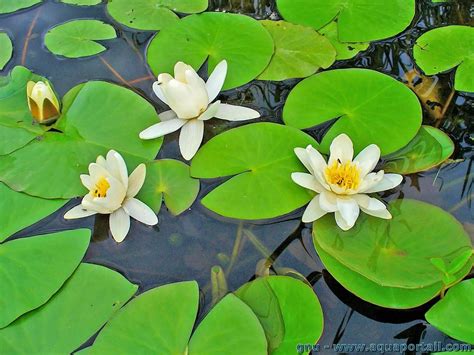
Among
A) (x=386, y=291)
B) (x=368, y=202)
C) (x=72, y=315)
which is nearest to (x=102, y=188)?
(x=72, y=315)

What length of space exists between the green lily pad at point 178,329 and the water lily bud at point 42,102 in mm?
1061

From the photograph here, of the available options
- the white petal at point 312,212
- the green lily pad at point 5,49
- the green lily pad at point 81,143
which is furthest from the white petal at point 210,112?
the green lily pad at point 5,49

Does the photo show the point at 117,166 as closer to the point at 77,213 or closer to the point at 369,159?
the point at 77,213

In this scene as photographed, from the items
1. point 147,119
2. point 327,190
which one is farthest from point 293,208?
point 147,119

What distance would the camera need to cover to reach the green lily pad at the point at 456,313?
1.62 meters

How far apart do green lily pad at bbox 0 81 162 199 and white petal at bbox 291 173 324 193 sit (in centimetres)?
65

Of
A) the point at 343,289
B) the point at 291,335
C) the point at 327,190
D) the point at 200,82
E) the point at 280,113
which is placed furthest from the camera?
the point at 280,113

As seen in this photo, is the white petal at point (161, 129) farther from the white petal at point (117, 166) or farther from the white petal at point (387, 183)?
the white petal at point (387, 183)

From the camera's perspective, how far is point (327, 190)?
1.93 metres

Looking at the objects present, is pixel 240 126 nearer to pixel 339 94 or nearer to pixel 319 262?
pixel 339 94

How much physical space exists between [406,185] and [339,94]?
0.54 metres

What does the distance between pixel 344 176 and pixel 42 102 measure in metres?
1.39

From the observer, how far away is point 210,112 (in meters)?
2.19

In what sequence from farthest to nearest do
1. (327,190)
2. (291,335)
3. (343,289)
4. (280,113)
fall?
(280,113), (327,190), (343,289), (291,335)
